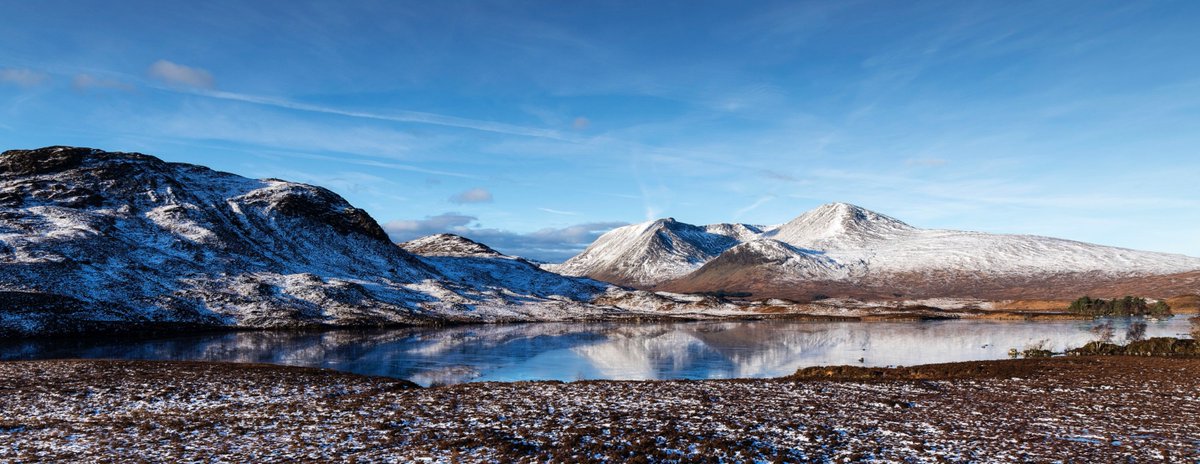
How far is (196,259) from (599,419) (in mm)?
118697

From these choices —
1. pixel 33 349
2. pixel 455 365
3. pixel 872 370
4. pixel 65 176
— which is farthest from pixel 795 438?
pixel 65 176

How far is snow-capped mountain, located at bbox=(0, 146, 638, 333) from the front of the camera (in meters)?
90.8

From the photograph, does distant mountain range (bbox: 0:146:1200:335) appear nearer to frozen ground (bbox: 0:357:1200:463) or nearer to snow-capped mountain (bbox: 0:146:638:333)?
snow-capped mountain (bbox: 0:146:638:333)

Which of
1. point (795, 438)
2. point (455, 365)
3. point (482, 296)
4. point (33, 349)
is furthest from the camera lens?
point (482, 296)

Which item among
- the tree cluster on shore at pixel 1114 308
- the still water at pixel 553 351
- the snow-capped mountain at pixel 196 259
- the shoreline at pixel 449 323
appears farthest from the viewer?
the tree cluster on shore at pixel 1114 308

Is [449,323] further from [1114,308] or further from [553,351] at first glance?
[1114,308]

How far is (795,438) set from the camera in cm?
2234

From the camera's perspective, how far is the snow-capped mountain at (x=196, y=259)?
90.8 m

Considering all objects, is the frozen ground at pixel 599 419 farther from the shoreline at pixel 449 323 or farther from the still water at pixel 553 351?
the shoreline at pixel 449 323

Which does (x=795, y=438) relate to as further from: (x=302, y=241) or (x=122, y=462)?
(x=302, y=241)

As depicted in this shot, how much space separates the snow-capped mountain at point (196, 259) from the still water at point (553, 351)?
52.2 feet

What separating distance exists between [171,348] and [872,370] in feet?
213

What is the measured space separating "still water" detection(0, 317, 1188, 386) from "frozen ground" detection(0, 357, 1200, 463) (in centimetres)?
1089

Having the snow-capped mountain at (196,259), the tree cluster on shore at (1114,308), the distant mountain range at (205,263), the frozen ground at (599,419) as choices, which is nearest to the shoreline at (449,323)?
the distant mountain range at (205,263)
